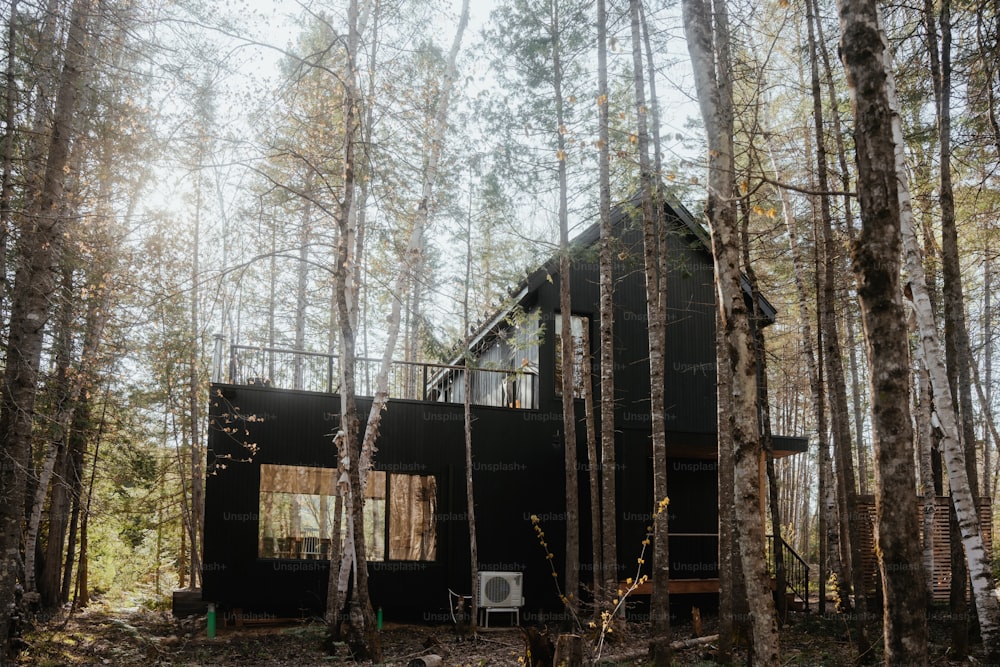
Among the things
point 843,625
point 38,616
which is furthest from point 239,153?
point 843,625

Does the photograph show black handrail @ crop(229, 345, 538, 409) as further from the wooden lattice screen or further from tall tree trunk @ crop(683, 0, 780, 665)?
the wooden lattice screen

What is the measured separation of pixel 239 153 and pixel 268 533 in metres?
6.16

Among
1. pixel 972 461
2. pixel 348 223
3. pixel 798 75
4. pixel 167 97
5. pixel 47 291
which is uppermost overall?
pixel 798 75

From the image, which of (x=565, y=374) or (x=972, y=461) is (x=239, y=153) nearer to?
(x=565, y=374)

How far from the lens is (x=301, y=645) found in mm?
10633

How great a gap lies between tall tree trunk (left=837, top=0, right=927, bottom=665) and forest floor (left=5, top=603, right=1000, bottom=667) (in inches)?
184

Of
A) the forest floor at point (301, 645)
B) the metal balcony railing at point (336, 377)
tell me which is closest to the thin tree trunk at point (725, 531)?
the forest floor at point (301, 645)

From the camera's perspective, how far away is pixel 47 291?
764cm

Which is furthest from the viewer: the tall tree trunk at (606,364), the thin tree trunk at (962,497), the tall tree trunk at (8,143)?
the tall tree trunk at (606,364)

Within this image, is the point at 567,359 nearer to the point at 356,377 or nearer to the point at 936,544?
the point at 356,377

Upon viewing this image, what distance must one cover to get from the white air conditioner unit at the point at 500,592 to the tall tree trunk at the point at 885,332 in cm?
859

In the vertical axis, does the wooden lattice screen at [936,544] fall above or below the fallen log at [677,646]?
above

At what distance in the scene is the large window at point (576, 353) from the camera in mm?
14098

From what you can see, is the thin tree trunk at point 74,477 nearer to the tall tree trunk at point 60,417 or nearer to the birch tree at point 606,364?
the tall tree trunk at point 60,417
